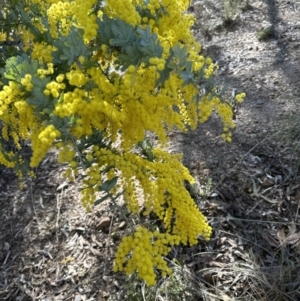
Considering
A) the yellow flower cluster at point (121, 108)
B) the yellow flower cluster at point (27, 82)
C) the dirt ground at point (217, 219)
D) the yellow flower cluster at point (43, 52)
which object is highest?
the yellow flower cluster at point (27, 82)

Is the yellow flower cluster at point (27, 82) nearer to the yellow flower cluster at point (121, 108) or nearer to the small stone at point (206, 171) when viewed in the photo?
the yellow flower cluster at point (121, 108)

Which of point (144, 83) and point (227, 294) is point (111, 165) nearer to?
point (144, 83)

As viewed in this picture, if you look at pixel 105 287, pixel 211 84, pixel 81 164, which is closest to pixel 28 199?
pixel 105 287

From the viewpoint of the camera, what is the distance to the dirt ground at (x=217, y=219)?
271cm

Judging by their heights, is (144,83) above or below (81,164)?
above

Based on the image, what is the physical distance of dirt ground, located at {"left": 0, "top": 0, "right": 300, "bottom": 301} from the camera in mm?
2709

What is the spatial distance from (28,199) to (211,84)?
2.29m

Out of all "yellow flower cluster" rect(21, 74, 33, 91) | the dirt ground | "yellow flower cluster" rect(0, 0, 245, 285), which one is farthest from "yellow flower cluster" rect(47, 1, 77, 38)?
the dirt ground

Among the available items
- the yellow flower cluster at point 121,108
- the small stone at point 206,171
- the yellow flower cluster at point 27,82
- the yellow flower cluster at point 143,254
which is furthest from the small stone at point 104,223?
the yellow flower cluster at point 27,82

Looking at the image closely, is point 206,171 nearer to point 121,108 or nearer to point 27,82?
point 121,108

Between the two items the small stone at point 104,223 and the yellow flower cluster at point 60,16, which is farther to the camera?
the small stone at point 104,223

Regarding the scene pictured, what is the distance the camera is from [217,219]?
296 centimetres

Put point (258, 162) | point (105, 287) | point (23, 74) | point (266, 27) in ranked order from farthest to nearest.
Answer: point (266, 27) → point (258, 162) → point (105, 287) → point (23, 74)

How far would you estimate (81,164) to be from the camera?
1.80 metres
